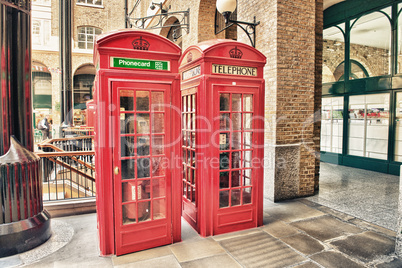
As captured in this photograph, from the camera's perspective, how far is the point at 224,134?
4160 mm

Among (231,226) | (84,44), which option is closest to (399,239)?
(231,226)

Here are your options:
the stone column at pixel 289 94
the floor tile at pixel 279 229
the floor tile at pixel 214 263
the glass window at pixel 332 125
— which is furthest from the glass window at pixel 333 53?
the floor tile at pixel 214 263

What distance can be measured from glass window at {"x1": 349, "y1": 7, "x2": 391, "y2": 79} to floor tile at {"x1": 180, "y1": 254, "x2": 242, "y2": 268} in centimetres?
823

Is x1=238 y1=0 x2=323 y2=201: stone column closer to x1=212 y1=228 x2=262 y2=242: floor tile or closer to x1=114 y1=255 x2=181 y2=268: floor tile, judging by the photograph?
x1=212 y1=228 x2=262 y2=242: floor tile

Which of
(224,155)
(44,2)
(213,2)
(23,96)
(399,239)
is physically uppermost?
(44,2)

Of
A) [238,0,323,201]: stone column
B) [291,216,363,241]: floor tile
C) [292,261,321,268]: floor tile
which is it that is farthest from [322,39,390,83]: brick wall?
[292,261,321,268]: floor tile

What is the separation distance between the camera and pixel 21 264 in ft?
10.9

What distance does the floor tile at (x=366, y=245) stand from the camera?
11.6ft

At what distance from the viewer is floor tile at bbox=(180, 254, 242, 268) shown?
327 cm

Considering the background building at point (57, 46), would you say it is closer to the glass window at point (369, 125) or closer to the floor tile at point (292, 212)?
the glass window at point (369, 125)

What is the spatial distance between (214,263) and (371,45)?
9176 mm

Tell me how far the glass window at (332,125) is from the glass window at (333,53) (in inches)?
35.7

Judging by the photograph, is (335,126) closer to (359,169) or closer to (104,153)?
(359,169)

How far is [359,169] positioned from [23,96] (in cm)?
981
